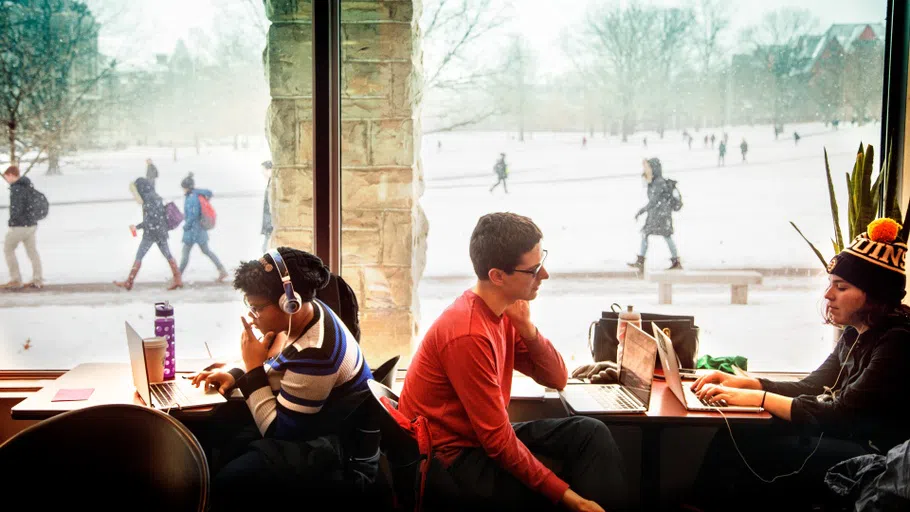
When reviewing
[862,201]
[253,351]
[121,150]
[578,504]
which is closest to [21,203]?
[121,150]

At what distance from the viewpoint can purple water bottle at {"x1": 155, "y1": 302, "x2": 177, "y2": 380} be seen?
3.18 meters

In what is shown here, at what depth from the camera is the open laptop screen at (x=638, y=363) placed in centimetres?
293

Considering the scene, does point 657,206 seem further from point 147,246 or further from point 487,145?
point 147,246

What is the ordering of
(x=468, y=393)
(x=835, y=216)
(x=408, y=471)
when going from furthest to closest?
(x=835, y=216) → (x=468, y=393) → (x=408, y=471)

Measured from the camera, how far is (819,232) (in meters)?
3.79

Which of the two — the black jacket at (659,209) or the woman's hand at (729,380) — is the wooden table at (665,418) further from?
the black jacket at (659,209)

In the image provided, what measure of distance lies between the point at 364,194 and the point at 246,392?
132cm

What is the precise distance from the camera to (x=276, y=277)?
8.90ft

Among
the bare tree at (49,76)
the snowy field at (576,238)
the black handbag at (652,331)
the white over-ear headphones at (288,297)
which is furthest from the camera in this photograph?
the snowy field at (576,238)

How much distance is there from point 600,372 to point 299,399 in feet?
4.30

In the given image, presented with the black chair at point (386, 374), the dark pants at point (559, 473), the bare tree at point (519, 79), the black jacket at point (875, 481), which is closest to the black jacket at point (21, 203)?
the black chair at point (386, 374)

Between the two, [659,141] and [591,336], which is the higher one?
[659,141]

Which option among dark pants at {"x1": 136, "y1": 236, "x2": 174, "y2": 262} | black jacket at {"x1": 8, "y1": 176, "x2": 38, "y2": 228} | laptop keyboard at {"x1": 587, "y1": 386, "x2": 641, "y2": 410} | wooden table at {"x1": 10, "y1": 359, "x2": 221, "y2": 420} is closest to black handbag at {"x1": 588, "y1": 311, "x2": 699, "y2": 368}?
laptop keyboard at {"x1": 587, "y1": 386, "x2": 641, "y2": 410}

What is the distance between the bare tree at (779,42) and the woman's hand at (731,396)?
1.51 metres
